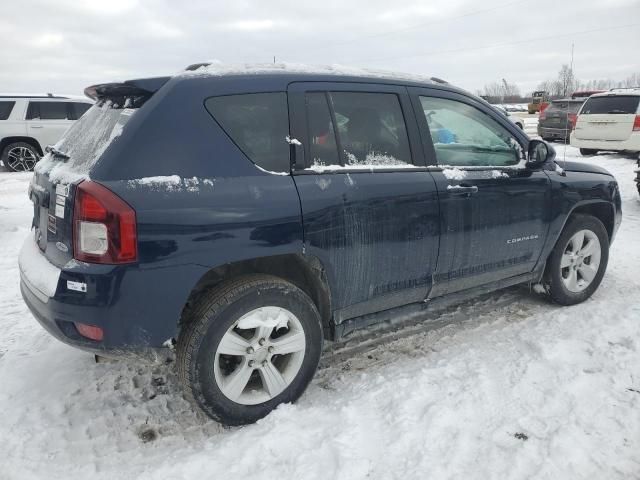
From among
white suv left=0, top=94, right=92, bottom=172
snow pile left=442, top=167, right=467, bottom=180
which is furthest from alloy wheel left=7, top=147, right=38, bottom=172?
snow pile left=442, top=167, right=467, bottom=180

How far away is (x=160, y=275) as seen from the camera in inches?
91.0

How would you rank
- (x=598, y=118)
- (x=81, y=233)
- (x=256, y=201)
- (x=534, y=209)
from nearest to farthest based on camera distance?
1. (x=81, y=233)
2. (x=256, y=201)
3. (x=534, y=209)
4. (x=598, y=118)

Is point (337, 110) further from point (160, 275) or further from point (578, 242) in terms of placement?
Answer: point (578, 242)

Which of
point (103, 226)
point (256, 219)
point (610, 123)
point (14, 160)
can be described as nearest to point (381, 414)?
point (256, 219)

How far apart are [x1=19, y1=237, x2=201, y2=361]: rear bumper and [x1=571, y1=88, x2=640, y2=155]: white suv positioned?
1315 centimetres

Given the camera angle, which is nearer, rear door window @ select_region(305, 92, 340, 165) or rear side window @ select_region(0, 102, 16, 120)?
rear door window @ select_region(305, 92, 340, 165)

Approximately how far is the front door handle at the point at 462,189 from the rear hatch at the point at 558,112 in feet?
48.9

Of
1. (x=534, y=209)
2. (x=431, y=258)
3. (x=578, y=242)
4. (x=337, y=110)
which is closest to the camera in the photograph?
(x=337, y=110)

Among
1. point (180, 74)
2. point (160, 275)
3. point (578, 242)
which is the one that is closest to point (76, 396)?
point (160, 275)

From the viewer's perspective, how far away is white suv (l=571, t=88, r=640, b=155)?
1237 centimetres

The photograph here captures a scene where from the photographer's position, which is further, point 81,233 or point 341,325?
point 341,325

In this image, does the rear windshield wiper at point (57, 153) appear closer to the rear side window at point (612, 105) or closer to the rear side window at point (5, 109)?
the rear side window at point (5, 109)

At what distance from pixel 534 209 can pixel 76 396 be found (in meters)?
3.30

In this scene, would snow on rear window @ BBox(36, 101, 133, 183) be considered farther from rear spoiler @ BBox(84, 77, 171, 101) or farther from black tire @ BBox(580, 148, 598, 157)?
black tire @ BBox(580, 148, 598, 157)
